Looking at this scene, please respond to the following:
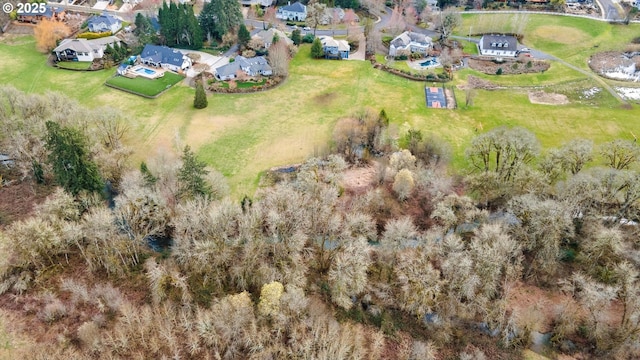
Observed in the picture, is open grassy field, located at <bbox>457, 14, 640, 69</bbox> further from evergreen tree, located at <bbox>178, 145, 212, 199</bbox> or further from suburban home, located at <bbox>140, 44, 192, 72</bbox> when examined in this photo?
evergreen tree, located at <bbox>178, 145, 212, 199</bbox>

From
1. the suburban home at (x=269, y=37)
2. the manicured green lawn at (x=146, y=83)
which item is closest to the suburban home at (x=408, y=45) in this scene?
the suburban home at (x=269, y=37)

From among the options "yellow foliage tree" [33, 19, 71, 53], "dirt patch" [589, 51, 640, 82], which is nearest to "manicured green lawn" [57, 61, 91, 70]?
"yellow foliage tree" [33, 19, 71, 53]

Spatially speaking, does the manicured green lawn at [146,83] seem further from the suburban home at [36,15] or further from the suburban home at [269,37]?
the suburban home at [36,15]

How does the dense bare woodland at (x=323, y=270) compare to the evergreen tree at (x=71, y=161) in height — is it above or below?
below

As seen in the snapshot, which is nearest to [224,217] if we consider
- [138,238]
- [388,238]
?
[138,238]

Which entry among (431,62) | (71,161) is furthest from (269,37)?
(71,161)

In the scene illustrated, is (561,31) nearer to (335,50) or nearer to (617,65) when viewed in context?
(617,65)

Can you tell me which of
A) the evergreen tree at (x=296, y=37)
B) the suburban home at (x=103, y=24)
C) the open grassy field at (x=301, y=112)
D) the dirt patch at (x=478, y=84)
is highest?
the suburban home at (x=103, y=24)
